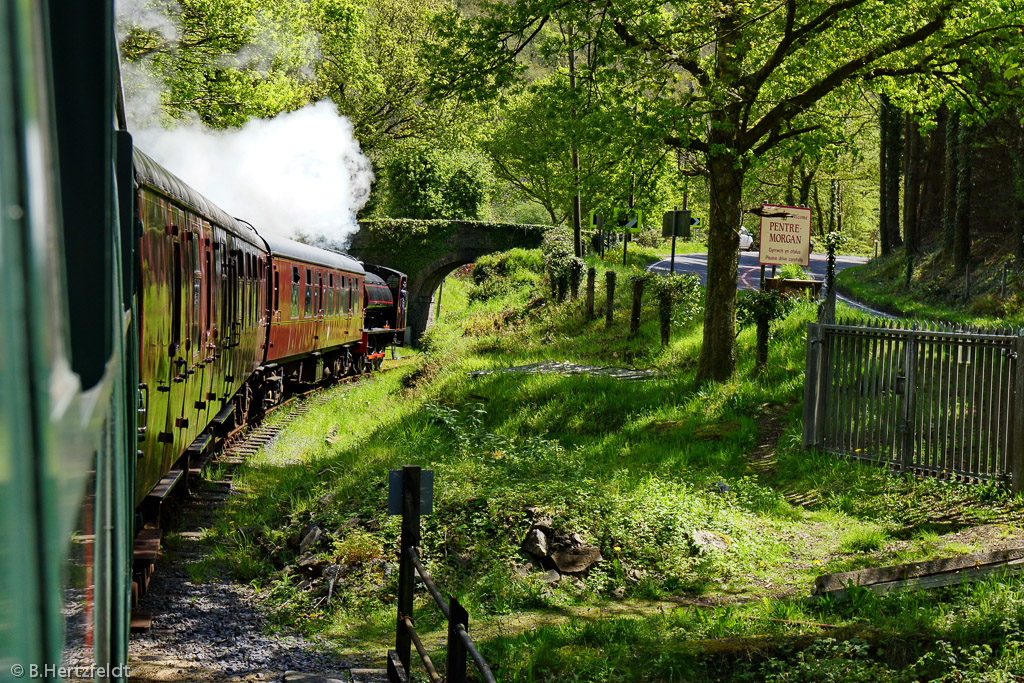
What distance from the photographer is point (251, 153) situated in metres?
26.4

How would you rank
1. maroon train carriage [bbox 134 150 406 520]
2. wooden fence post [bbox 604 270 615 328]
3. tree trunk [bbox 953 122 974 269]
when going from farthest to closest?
tree trunk [bbox 953 122 974 269], wooden fence post [bbox 604 270 615 328], maroon train carriage [bbox 134 150 406 520]

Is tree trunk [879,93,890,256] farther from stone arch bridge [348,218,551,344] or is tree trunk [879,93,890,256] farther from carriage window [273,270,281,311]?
carriage window [273,270,281,311]

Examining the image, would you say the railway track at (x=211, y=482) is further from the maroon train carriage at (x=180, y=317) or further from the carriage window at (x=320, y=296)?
the carriage window at (x=320, y=296)

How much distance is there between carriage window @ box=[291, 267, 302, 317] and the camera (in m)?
16.9

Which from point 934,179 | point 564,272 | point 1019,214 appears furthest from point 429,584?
point 934,179

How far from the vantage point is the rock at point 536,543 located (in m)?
8.35

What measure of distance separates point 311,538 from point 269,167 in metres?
19.5

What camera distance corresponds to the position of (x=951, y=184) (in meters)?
32.8

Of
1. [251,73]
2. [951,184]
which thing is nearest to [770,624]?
[251,73]

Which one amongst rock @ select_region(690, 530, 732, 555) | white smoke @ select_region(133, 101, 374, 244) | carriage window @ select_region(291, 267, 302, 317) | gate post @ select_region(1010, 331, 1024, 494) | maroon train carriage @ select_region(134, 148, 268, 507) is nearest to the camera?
maroon train carriage @ select_region(134, 148, 268, 507)

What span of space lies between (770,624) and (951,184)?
30.6m

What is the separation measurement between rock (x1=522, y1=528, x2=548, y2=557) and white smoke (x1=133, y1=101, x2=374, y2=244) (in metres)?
16.0

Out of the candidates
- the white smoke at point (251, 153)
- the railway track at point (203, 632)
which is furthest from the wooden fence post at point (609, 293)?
the railway track at point (203, 632)

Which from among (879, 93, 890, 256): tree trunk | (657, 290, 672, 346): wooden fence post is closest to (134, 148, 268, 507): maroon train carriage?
(657, 290, 672, 346): wooden fence post
